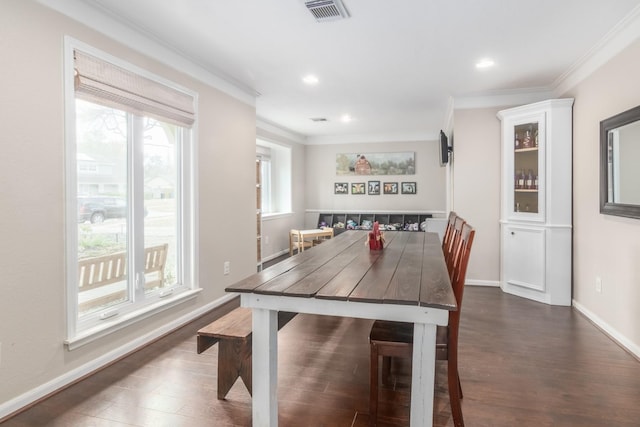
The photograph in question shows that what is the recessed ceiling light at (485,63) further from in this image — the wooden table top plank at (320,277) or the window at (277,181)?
the window at (277,181)

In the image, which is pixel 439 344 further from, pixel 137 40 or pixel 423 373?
pixel 137 40

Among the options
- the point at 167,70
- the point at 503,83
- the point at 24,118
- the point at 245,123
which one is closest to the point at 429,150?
the point at 503,83

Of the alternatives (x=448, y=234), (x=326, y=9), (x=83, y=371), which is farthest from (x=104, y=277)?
(x=448, y=234)

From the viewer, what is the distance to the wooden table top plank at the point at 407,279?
1.42m

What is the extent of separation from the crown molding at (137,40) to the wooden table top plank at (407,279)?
2456mm

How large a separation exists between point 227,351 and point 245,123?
9.27 ft

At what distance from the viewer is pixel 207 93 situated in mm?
3551

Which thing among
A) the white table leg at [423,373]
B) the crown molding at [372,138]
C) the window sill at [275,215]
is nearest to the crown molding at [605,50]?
the white table leg at [423,373]

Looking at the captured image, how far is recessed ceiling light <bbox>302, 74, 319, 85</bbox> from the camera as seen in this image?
12.5 ft

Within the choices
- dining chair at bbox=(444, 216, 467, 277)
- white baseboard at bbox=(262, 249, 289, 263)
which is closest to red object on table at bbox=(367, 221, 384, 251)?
dining chair at bbox=(444, 216, 467, 277)

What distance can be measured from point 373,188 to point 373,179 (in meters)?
0.19

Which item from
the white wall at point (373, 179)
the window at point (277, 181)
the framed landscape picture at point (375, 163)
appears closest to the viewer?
the window at point (277, 181)

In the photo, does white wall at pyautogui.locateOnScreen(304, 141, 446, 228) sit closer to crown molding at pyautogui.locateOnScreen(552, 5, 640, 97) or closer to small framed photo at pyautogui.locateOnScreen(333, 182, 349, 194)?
small framed photo at pyautogui.locateOnScreen(333, 182, 349, 194)

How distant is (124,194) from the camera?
9.05 feet
